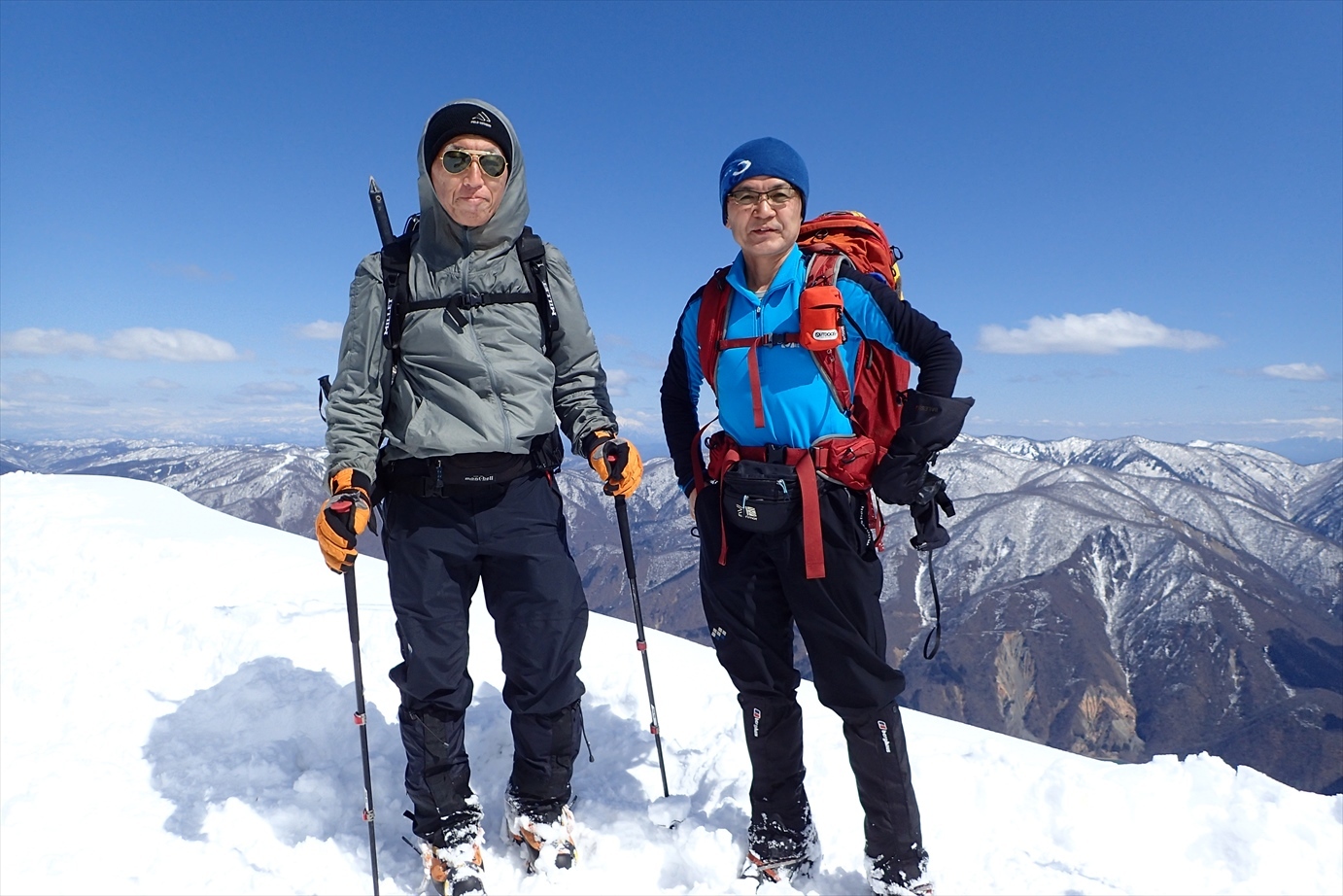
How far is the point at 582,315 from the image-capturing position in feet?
14.7

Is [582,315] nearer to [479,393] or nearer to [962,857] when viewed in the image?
[479,393]

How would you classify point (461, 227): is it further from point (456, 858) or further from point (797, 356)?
point (456, 858)

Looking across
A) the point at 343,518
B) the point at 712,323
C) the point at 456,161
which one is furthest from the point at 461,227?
the point at 343,518

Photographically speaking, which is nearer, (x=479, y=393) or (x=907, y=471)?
(x=907, y=471)

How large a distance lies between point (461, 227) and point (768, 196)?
72.1 inches

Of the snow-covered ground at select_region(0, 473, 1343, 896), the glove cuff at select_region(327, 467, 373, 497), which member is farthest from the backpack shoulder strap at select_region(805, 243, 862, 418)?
the snow-covered ground at select_region(0, 473, 1343, 896)

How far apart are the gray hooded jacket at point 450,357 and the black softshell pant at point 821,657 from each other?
1.37 meters

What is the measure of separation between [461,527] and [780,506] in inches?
73.4

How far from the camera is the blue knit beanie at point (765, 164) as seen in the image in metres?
3.92

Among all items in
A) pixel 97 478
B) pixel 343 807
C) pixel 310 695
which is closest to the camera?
pixel 343 807

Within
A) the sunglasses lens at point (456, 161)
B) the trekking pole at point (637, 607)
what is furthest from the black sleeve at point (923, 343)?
the sunglasses lens at point (456, 161)

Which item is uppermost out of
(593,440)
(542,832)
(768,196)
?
(768,196)

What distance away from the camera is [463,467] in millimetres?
4098

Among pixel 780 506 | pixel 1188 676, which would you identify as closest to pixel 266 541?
pixel 780 506
